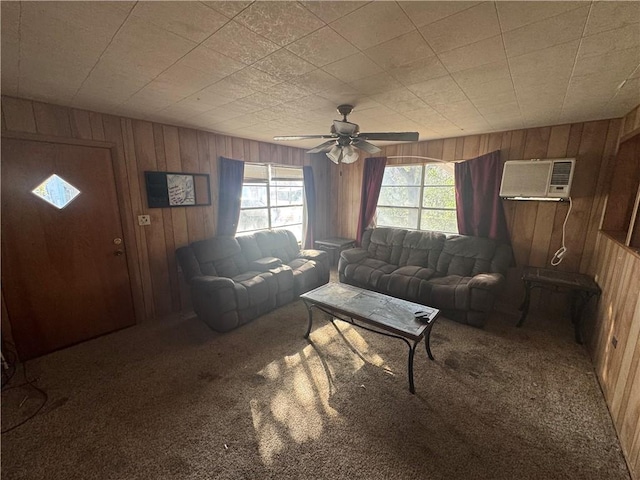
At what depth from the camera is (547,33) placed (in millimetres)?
1293

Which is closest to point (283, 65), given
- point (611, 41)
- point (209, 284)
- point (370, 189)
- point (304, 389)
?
point (611, 41)

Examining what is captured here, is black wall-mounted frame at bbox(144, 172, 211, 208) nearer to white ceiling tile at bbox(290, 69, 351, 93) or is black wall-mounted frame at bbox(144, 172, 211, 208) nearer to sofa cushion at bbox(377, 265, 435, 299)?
white ceiling tile at bbox(290, 69, 351, 93)

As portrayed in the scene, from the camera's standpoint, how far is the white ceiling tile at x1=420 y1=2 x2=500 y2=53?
1.15 metres

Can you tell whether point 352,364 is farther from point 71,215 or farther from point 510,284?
point 71,215

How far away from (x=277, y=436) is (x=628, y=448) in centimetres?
203

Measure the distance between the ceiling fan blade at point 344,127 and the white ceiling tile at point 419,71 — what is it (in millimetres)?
507

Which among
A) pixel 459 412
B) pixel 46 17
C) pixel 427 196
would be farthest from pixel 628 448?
pixel 46 17

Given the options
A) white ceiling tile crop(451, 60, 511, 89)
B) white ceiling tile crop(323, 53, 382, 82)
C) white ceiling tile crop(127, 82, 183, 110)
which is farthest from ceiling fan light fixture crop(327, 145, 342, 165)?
white ceiling tile crop(127, 82, 183, 110)

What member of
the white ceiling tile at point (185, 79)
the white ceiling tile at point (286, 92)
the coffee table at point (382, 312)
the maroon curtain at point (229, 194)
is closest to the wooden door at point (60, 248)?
the maroon curtain at point (229, 194)

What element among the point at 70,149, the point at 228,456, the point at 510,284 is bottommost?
the point at 228,456

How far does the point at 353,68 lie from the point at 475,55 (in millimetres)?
699

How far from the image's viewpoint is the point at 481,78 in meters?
1.84

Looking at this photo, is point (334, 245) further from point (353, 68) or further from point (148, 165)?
point (353, 68)

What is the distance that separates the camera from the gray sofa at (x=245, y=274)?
283cm
